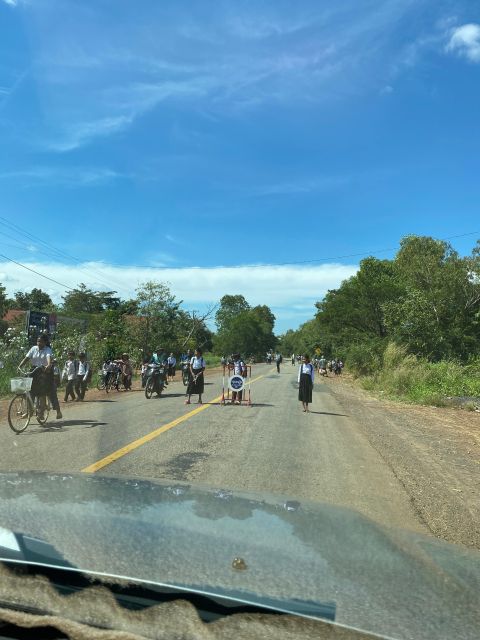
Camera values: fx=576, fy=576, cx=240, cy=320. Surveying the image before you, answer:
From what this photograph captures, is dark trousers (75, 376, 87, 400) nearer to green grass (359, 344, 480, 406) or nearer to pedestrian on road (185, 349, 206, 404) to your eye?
pedestrian on road (185, 349, 206, 404)

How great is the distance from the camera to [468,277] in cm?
4378

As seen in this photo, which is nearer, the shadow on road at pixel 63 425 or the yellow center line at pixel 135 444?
the yellow center line at pixel 135 444

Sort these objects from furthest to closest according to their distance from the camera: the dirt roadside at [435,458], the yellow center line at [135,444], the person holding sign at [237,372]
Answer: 1. the person holding sign at [237,372]
2. the yellow center line at [135,444]
3. the dirt roadside at [435,458]

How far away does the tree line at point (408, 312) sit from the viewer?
116 feet

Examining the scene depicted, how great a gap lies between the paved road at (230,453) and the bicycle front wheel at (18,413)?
172 millimetres

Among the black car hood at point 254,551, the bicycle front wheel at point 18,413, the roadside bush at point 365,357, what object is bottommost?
the bicycle front wheel at point 18,413

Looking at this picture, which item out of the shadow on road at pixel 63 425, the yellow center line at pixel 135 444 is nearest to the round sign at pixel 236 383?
the yellow center line at pixel 135 444

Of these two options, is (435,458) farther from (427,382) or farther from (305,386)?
(427,382)

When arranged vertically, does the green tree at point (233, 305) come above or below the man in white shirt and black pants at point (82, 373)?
above

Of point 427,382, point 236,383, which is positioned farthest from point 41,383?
point 427,382

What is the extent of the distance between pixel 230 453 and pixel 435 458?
376cm

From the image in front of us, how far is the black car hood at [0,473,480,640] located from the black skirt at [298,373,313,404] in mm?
12817

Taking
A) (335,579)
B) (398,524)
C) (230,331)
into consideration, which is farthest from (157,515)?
(230,331)

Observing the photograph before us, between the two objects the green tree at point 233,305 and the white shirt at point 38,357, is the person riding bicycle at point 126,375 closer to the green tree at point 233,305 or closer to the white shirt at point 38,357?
the white shirt at point 38,357
